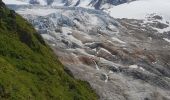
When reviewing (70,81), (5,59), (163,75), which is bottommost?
(163,75)

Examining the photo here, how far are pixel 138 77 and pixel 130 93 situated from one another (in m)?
25.5

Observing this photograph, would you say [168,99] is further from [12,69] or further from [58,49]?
[12,69]

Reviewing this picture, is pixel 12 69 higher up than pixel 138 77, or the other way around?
pixel 12 69

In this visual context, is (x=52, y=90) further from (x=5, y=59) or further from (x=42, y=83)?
(x=5, y=59)

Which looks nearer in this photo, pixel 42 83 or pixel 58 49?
pixel 42 83

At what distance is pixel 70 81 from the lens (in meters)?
75.8

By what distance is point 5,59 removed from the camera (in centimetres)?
6481

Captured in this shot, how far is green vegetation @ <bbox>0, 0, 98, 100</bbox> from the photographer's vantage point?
2243 inches

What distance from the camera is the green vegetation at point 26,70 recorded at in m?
57.0

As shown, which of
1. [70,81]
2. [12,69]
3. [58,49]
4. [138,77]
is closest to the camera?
[12,69]

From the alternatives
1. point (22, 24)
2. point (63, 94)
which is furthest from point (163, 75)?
point (63, 94)

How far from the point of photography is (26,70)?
219 ft

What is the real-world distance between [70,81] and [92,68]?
101 metres

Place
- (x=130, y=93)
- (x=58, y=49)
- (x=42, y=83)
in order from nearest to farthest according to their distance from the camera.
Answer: (x=42, y=83)
(x=130, y=93)
(x=58, y=49)
